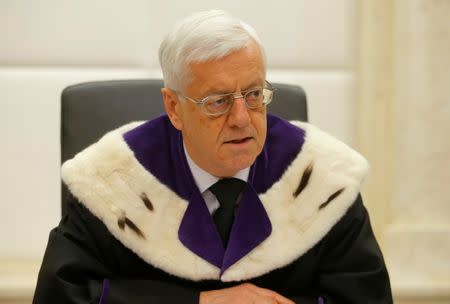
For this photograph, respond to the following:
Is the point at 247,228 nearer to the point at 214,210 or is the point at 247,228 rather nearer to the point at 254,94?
the point at 214,210

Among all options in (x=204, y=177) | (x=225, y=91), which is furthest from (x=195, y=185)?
(x=225, y=91)

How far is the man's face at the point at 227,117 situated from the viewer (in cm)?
140

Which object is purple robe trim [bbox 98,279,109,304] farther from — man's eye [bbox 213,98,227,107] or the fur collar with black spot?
man's eye [bbox 213,98,227,107]

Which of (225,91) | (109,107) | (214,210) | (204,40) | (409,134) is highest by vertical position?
(204,40)

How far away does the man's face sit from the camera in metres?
1.40

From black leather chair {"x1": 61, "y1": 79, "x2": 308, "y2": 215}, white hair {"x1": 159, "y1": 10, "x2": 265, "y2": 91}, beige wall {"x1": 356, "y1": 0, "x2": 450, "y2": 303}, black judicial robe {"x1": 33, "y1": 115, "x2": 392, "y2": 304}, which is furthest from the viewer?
beige wall {"x1": 356, "y1": 0, "x2": 450, "y2": 303}

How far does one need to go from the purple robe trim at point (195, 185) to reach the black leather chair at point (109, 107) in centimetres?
14

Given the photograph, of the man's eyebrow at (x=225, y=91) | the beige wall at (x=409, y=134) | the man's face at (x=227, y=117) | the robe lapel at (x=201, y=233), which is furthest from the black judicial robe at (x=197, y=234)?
the beige wall at (x=409, y=134)

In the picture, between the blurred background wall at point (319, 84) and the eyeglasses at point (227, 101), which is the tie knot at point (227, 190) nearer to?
the eyeglasses at point (227, 101)

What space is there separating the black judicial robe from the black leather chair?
17cm

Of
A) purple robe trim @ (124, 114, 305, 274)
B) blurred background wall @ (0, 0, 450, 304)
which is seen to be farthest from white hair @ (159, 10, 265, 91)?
blurred background wall @ (0, 0, 450, 304)

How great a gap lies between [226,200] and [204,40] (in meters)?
0.38

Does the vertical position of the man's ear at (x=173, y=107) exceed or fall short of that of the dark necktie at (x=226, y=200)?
it exceeds it

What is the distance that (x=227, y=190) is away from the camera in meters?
1.56
